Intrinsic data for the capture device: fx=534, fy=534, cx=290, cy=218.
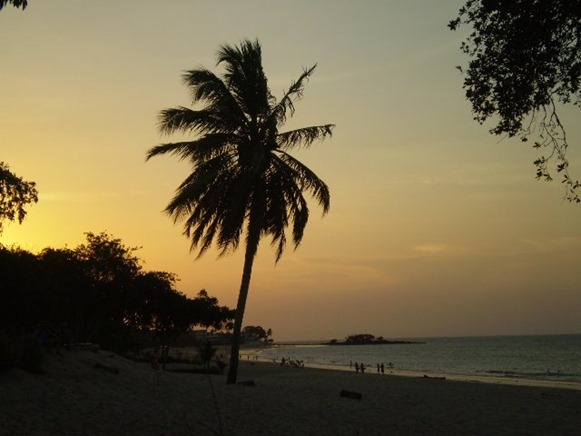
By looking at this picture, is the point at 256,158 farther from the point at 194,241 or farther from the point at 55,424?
the point at 55,424

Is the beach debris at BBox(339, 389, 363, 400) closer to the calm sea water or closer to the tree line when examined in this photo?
the tree line

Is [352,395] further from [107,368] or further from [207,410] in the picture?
[107,368]

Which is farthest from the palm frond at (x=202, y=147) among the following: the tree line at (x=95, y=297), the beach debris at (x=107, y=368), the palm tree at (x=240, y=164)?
the tree line at (x=95, y=297)

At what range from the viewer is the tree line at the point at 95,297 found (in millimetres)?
29156

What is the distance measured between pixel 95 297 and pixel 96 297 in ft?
0.23

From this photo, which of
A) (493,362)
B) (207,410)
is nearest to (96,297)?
(207,410)

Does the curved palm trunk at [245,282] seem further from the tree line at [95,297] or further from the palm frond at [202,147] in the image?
the tree line at [95,297]

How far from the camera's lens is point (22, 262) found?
1161 inches

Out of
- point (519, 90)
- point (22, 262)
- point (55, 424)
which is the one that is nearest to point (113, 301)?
point (22, 262)

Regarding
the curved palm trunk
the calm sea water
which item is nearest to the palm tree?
the curved palm trunk

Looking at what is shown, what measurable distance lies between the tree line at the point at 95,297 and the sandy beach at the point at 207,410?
12.2 m

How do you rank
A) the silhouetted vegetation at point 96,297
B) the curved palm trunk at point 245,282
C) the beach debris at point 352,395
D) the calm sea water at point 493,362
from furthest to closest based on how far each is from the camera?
the calm sea water at point 493,362
the silhouetted vegetation at point 96,297
the curved palm trunk at point 245,282
the beach debris at point 352,395

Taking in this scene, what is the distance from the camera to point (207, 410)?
13469 mm

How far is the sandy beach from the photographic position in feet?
35.7
